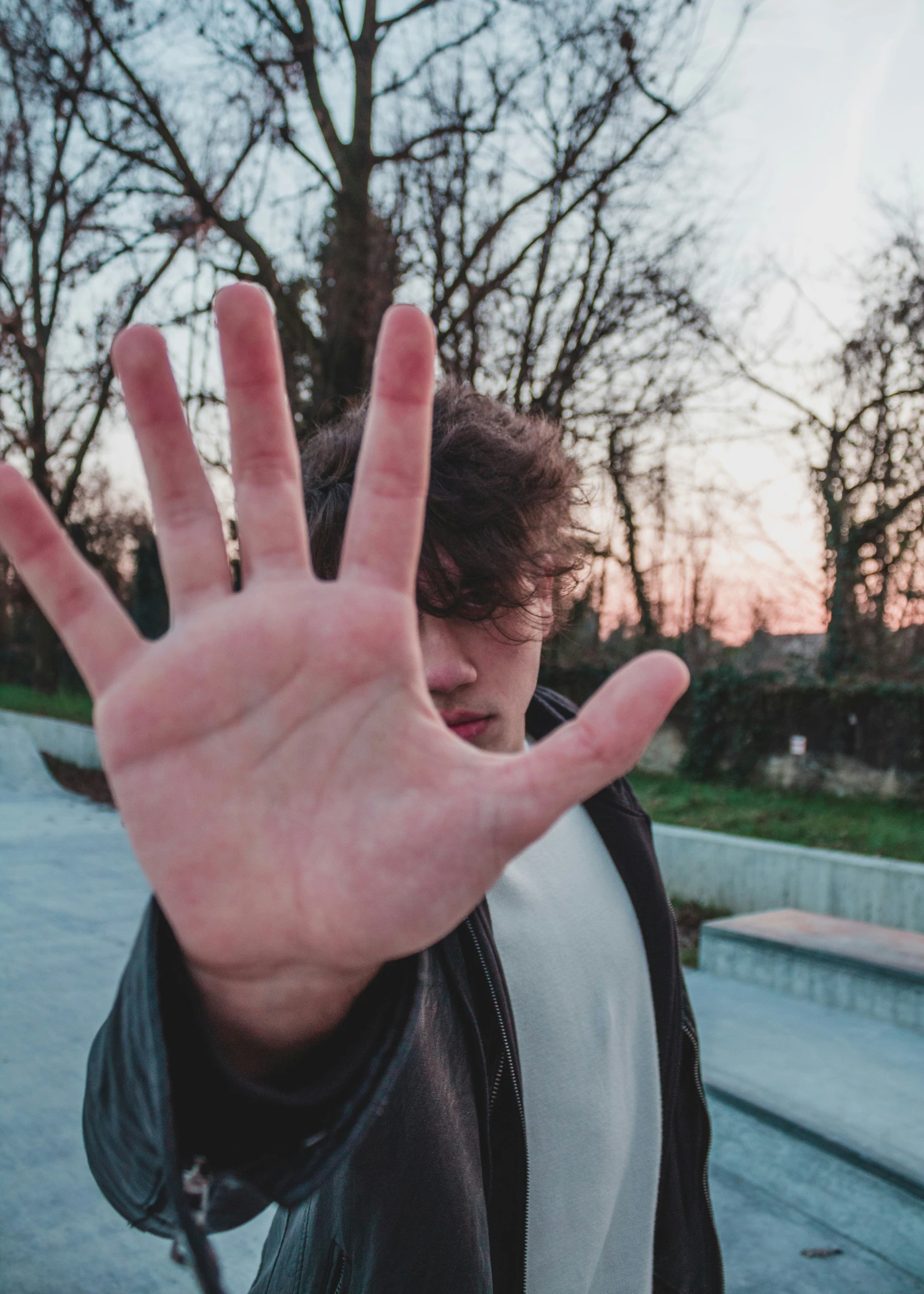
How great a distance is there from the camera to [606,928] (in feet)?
4.90

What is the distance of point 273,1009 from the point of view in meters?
0.82

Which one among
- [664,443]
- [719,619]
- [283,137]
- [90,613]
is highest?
[283,137]

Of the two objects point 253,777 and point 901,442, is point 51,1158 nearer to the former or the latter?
point 253,777

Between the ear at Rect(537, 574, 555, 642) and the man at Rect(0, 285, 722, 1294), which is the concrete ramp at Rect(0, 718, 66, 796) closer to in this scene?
the ear at Rect(537, 574, 555, 642)

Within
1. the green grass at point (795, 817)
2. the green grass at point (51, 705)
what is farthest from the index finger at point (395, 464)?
the green grass at point (51, 705)

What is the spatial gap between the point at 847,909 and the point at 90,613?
20.2ft

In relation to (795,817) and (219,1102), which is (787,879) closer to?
(795,817)

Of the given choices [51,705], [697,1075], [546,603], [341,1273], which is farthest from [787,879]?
[51,705]

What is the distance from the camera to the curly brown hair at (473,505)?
5.04 ft

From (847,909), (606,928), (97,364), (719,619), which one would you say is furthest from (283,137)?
(719,619)

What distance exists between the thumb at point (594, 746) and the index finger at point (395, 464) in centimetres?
20

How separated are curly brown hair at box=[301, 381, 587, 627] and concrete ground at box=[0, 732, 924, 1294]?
5.84 feet

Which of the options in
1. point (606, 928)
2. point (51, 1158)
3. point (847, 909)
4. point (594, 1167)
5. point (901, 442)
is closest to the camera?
point (594, 1167)

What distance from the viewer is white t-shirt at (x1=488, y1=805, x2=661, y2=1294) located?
49.0 inches
